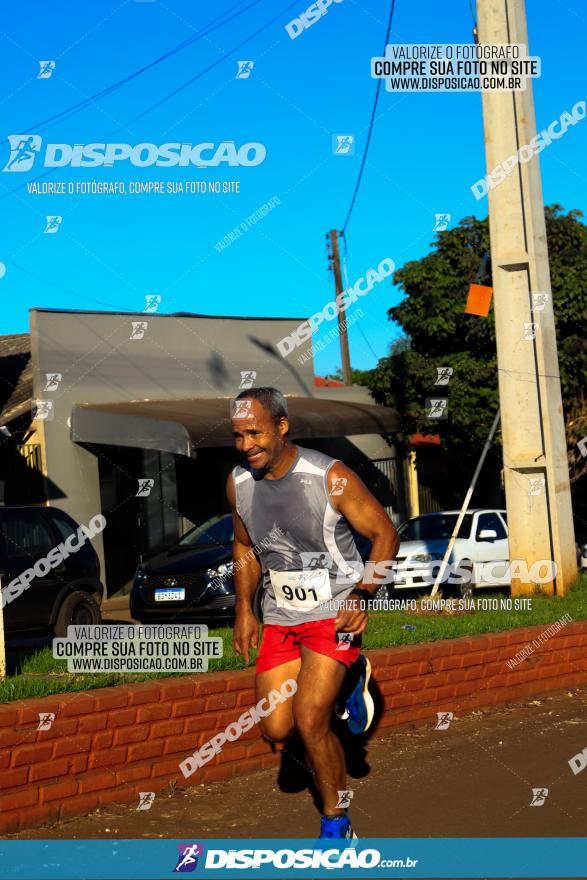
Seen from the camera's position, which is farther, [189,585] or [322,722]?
[189,585]

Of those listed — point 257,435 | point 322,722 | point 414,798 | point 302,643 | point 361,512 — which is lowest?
point 414,798

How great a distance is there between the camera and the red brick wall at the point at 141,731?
5695mm

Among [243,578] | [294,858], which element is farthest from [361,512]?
[294,858]

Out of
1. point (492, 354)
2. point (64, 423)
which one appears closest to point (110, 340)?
point (64, 423)

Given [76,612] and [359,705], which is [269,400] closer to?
[359,705]

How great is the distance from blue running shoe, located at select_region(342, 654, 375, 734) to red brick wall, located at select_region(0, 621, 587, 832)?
1.35 meters

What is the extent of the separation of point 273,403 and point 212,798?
235cm

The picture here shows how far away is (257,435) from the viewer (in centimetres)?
525

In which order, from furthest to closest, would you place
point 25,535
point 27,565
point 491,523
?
point 491,523 → point 25,535 → point 27,565

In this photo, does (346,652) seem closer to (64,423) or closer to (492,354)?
(64,423)

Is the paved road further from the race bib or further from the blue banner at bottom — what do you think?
the race bib

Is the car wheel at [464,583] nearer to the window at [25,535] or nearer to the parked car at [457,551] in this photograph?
the parked car at [457,551]

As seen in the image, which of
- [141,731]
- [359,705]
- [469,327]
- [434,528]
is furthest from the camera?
[469,327]

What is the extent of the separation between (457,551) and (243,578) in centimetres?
1365
